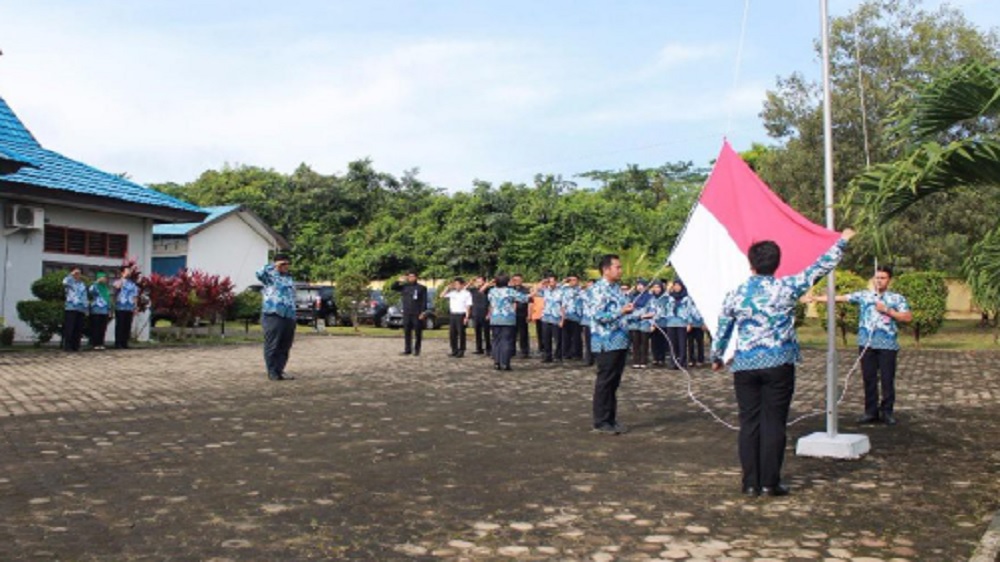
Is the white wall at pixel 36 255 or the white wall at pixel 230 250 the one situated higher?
the white wall at pixel 230 250

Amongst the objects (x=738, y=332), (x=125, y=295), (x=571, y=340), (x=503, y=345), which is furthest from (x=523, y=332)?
(x=738, y=332)

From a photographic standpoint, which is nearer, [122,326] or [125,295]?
[125,295]

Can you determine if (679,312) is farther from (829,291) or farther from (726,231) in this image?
(829,291)

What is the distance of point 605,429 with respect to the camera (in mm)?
8672

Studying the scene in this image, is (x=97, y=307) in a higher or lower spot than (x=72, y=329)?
higher

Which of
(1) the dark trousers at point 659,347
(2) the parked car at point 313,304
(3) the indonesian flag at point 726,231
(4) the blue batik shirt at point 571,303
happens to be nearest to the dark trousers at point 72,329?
(4) the blue batik shirt at point 571,303

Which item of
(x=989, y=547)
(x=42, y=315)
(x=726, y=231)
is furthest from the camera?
(x=42, y=315)

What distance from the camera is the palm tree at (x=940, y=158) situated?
6.98 metres

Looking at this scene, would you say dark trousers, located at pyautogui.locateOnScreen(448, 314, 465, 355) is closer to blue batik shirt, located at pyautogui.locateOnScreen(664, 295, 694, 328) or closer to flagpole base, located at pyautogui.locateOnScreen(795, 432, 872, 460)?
blue batik shirt, located at pyautogui.locateOnScreen(664, 295, 694, 328)

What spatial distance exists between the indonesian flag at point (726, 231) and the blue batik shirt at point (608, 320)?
34.1 inches

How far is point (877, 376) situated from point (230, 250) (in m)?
31.5

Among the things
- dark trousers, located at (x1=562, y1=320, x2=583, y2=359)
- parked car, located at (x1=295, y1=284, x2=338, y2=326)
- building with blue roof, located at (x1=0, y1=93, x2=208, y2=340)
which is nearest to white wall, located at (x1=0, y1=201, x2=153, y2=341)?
building with blue roof, located at (x1=0, y1=93, x2=208, y2=340)

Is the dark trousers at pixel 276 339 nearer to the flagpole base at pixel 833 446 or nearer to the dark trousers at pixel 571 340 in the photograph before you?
the dark trousers at pixel 571 340

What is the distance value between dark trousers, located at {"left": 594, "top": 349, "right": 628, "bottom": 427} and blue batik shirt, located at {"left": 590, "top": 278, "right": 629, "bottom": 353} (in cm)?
8
